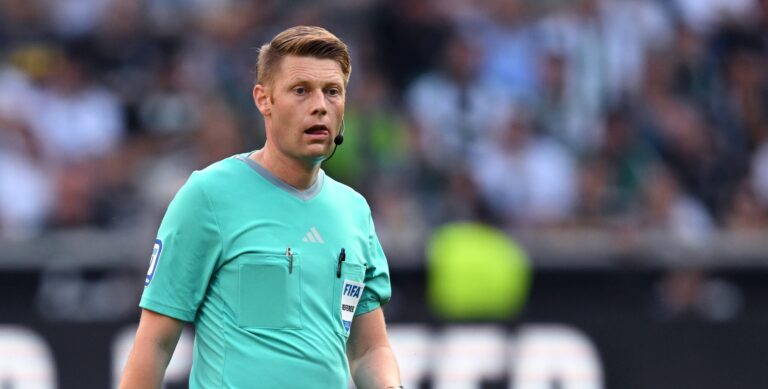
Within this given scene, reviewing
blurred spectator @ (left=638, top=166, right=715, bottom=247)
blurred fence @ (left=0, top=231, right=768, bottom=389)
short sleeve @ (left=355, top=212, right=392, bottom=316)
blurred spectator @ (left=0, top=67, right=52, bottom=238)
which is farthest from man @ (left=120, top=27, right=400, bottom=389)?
blurred spectator @ (left=638, top=166, right=715, bottom=247)

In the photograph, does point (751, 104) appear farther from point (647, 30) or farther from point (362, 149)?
point (362, 149)

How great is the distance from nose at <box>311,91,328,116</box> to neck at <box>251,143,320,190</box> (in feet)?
0.62

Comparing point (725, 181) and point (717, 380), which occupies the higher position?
Result: point (725, 181)

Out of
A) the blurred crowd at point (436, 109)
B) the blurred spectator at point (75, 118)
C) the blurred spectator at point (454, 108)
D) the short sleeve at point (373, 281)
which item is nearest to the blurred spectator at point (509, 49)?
the blurred crowd at point (436, 109)

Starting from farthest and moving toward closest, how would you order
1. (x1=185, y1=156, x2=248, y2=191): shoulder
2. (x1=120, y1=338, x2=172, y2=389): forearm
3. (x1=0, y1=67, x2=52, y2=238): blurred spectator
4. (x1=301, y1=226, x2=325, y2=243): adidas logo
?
1. (x1=0, y1=67, x2=52, y2=238): blurred spectator
2. (x1=301, y1=226, x2=325, y2=243): adidas logo
3. (x1=185, y1=156, x2=248, y2=191): shoulder
4. (x1=120, y1=338, x2=172, y2=389): forearm

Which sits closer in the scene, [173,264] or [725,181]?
[173,264]

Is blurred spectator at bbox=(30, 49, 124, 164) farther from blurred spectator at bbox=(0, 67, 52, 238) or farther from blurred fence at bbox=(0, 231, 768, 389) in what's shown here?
blurred fence at bbox=(0, 231, 768, 389)

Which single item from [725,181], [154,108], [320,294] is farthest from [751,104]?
[320,294]

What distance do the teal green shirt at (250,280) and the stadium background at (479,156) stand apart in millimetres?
5241

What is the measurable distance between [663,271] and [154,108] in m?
4.38

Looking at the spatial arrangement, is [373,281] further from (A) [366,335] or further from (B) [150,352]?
(B) [150,352]

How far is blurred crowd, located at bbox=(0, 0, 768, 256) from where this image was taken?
11.5 m

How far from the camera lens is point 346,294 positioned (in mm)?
4668

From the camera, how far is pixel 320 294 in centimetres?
456
